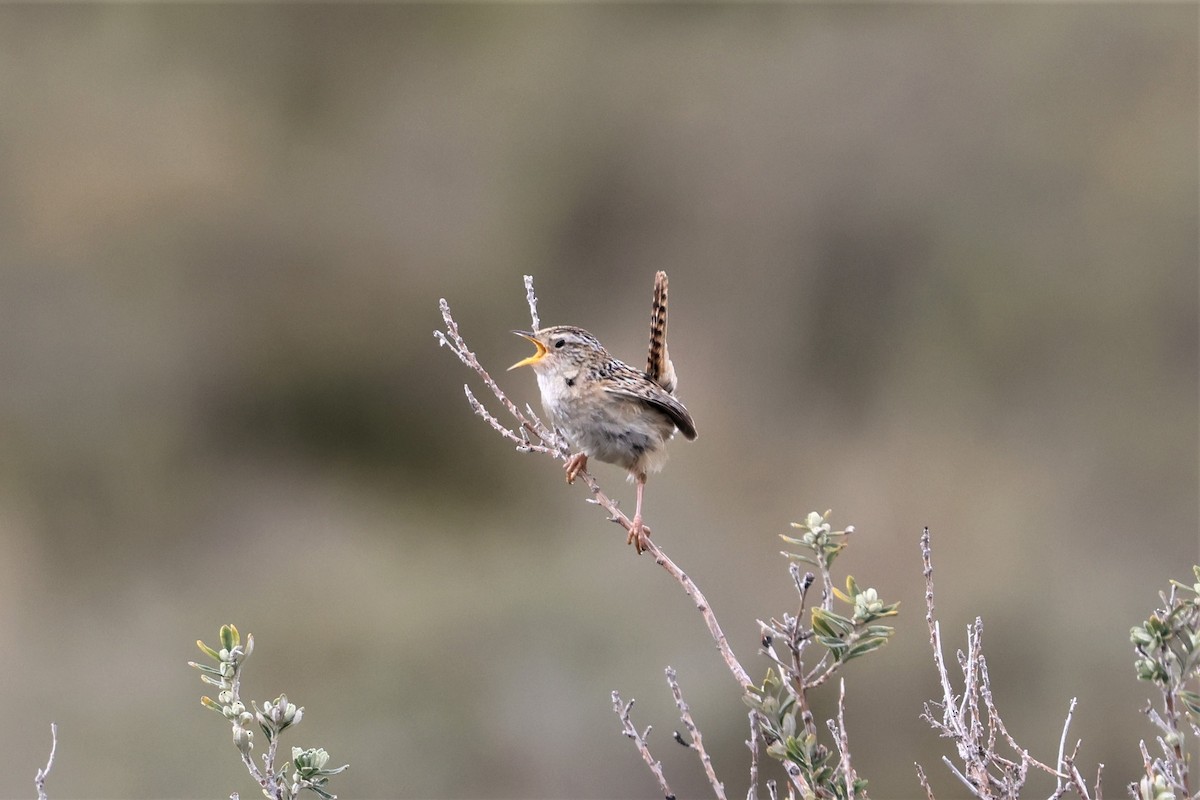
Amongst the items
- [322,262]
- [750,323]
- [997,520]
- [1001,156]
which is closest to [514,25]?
[322,262]

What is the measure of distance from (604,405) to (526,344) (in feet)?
21.3

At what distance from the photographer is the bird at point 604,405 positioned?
4289 mm

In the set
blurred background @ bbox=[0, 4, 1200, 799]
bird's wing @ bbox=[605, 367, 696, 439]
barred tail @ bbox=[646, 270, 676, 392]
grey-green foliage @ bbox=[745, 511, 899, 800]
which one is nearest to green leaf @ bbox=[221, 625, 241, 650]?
grey-green foliage @ bbox=[745, 511, 899, 800]

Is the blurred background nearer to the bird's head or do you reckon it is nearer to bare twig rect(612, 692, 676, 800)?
the bird's head

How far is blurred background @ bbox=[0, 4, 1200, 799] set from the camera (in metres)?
9.92

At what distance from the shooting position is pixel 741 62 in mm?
11812

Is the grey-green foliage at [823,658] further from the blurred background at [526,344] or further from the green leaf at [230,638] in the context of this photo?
the blurred background at [526,344]

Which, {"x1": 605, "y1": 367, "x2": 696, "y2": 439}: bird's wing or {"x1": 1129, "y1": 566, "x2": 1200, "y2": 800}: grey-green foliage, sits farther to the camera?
{"x1": 605, "y1": 367, "x2": 696, "y2": 439}: bird's wing

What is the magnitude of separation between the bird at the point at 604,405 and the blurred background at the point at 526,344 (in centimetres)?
535

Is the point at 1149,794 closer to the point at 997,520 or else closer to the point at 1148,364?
the point at 997,520

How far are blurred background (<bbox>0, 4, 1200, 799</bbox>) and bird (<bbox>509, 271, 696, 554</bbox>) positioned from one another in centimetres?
535

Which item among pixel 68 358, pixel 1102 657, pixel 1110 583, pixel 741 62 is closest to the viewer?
pixel 1102 657

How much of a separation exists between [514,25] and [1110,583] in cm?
763

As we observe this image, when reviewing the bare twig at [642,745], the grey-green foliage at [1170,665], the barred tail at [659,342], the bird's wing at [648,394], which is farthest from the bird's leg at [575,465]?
the grey-green foliage at [1170,665]
